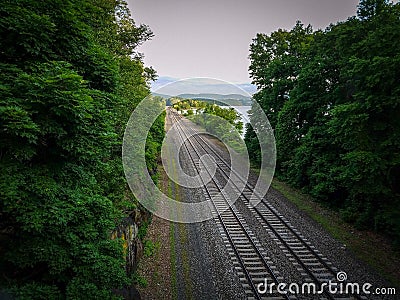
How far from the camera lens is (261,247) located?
10.5 meters

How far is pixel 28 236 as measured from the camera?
464 cm

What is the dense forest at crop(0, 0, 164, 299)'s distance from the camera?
4.34 metres

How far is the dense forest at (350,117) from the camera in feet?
34.9

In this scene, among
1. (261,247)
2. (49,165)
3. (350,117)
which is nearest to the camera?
(49,165)

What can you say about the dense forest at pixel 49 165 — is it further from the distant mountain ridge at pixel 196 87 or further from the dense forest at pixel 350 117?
the dense forest at pixel 350 117

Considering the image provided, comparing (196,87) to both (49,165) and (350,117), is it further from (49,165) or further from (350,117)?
(49,165)

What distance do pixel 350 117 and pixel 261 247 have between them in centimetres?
609

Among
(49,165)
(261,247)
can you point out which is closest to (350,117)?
(261,247)

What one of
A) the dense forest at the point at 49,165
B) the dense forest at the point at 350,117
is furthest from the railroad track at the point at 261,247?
the dense forest at the point at 49,165

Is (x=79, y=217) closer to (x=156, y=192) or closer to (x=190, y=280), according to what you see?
(x=190, y=280)

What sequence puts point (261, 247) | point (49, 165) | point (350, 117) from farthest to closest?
point (350, 117)
point (261, 247)
point (49, 165)

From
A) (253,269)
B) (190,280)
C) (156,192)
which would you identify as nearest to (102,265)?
(190,280)

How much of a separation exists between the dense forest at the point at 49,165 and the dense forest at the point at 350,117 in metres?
9.55

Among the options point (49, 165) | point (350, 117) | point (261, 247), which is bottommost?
point (261, 247)
